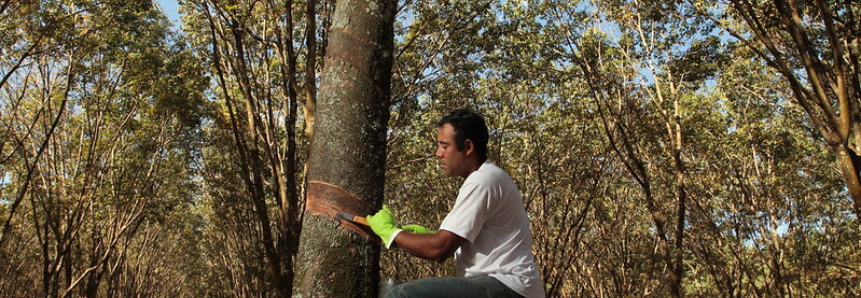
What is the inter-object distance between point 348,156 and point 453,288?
56cm

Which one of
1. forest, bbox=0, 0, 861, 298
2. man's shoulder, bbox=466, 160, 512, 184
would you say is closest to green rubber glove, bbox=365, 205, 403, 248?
man's shoulder, bbox=466, 160, 512, 184

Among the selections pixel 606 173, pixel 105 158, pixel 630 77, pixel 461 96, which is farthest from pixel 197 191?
pixel 630 77

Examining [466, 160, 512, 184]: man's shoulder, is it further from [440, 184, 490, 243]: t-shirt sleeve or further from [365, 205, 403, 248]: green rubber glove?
[365, 205, 403, 248]: green rubber glove

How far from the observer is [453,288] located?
197 centimetres

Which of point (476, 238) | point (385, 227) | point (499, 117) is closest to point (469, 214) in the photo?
point (476, 238)

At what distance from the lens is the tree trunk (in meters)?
2.04

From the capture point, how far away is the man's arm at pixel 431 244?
200cm

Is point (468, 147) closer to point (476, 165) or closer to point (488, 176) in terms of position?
point (476, 165)

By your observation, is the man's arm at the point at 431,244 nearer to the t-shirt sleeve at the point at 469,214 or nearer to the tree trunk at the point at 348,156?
the t-shirt sleeve at the point at 469,214

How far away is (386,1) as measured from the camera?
2396 millimetres

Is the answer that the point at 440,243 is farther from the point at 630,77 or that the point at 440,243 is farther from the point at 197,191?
the point at 197,191

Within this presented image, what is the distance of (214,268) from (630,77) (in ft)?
70.9

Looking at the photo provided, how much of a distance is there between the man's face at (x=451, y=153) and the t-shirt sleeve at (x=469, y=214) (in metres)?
0.20

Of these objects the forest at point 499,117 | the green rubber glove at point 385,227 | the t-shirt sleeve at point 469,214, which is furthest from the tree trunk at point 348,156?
the forest at point 499,117
